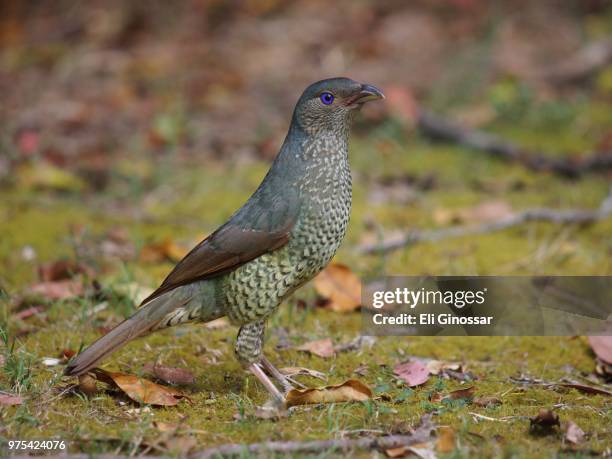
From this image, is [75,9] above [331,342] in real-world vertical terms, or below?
above

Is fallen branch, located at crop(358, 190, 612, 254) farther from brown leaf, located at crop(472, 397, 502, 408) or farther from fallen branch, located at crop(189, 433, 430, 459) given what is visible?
fallen branch, located at crop(189, 433, 430, 459)

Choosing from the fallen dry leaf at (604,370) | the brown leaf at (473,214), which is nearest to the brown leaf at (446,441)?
the fallen dry leaf at (604,370)

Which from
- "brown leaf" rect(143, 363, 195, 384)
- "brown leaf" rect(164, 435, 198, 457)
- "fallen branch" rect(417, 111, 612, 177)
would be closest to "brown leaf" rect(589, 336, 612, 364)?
"brown leaf" rect(143, 363, 195, 384)

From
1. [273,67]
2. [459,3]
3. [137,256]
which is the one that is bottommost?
[137,256]

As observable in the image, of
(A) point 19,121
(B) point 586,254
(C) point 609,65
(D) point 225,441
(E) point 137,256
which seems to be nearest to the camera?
(D) point 225,441

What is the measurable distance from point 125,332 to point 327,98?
5.04 ft

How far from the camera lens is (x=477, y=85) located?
Answer: 31.7 feet

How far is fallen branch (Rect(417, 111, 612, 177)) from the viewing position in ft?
24.4

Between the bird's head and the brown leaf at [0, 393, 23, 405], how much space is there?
1.89 m

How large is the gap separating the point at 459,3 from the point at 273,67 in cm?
333

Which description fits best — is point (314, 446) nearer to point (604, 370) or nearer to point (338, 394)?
point (338, 394)

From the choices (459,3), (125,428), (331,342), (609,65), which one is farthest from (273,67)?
(125,428)

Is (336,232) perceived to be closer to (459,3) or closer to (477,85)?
(477,85)

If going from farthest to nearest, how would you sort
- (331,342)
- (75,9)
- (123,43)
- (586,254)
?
(75,9)
(123,43)
(586,254)
(331,342)
